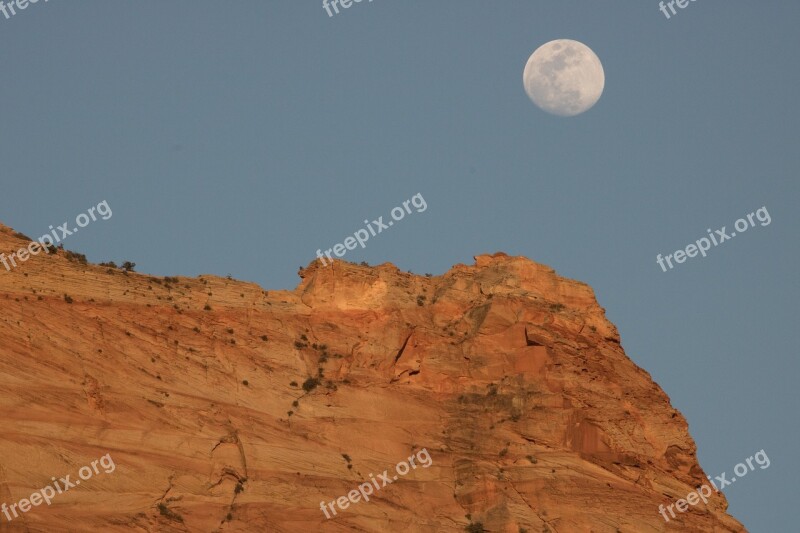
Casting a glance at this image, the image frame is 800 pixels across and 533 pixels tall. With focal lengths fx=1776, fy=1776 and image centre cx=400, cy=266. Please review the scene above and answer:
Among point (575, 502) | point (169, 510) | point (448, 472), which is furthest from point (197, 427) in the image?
point (575, 502)

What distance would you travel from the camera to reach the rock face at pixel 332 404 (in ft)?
217

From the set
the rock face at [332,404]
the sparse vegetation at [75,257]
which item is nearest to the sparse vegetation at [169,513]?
the rock face at [332,404]

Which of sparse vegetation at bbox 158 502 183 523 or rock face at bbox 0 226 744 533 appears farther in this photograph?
rock face at bbox 0 226 744 533

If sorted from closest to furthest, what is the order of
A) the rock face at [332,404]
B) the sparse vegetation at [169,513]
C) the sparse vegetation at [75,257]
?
the sparse vegetation at [169,513]
the rock face at [332,404]
the sparse vegetation at [75,257]

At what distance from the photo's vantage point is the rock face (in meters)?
66.2

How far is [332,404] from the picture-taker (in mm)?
73000

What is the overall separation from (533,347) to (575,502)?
783 cm

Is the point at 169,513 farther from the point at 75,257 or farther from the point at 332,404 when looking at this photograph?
the point at 75,257

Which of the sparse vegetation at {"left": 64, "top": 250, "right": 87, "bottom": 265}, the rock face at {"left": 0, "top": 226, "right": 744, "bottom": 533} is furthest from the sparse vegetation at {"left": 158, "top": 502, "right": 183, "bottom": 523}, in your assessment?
the sparse vegetation at {"left": 64, "top": 250, "right": 87, "bottom": 265}

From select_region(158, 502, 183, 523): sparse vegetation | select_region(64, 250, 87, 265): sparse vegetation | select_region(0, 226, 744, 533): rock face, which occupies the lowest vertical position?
select_region(158, 502, 183, 523): sparse vegetation

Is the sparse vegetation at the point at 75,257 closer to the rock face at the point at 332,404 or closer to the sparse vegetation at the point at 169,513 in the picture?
the rock face at the point at 332,404

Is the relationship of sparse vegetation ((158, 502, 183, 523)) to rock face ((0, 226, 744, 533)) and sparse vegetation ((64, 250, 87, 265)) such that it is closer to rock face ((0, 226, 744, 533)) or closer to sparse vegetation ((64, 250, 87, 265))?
rock face ((0, 226, 744, 533))

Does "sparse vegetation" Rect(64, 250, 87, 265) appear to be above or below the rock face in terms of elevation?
above

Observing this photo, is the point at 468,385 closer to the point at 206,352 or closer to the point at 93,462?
the point at 206,352
